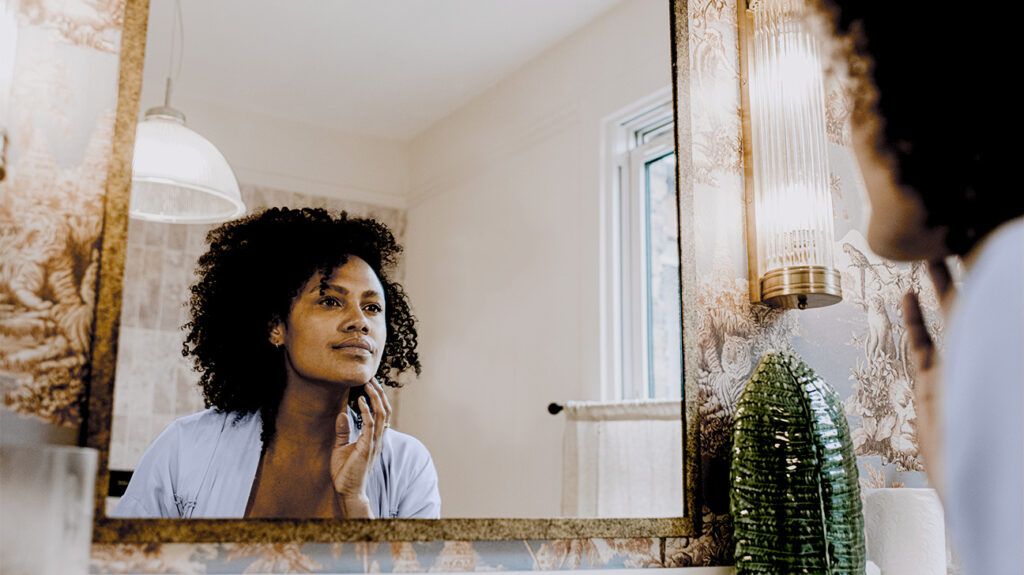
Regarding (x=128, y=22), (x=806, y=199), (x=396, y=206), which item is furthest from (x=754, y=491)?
(x=128, y=22)

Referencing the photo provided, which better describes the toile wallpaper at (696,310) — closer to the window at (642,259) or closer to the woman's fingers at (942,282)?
the window at (642,259)

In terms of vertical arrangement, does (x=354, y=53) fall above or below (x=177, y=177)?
above

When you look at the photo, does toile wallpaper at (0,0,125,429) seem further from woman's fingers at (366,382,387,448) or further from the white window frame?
Result: the white window frame

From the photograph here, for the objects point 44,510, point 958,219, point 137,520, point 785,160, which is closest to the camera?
point 958,219

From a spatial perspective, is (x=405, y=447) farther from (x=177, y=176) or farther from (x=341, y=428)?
(x=177, y=176)

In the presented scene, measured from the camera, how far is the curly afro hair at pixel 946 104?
1.46ft

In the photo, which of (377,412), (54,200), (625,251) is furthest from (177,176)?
(625,251)

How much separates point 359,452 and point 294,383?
0.11 m

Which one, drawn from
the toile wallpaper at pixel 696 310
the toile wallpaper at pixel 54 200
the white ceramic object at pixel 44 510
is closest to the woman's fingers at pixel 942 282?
the toile wallpaper at pixel 696 310

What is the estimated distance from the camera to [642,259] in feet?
4.13

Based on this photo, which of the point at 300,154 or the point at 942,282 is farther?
the point at 300,154

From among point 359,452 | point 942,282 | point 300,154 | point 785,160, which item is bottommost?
point 359,452

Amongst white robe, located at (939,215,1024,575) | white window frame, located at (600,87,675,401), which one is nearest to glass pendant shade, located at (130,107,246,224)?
white window frame, located at (600,87,675,401)

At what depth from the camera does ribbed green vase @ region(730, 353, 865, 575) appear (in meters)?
1.12
